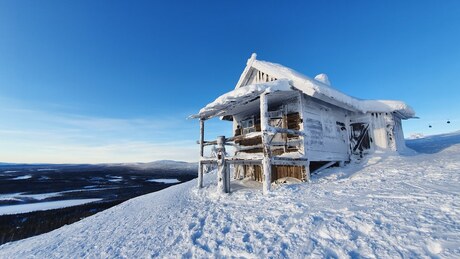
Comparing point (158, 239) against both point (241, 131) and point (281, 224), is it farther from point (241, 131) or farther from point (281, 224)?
point (241, 131)

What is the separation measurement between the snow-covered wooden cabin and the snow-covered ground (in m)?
1.91

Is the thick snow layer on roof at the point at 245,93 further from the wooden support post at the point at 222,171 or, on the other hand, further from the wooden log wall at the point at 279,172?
the wooden log wall at the point at 279,172

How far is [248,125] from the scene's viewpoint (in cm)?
1326

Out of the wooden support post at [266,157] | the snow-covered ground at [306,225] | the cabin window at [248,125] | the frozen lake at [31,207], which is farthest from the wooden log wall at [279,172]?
the frozen lake at [31,207]

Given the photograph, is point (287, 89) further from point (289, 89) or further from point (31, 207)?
point (31, 207)

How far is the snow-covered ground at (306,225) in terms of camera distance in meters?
3.38

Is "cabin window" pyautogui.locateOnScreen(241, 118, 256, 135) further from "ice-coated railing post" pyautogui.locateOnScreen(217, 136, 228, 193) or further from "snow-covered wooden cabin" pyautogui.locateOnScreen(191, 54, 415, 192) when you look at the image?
"ice-coated railing post" pyautogui.locateOnScreen(217, 136, 228, 193)

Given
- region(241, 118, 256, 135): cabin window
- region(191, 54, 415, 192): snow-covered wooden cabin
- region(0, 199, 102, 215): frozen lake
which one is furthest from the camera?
region(0, 199, 102, 215): frozen lake

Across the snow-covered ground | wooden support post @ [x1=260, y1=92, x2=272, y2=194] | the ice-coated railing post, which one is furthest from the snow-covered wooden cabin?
the snow-covered ground

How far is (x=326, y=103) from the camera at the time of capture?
436 inches

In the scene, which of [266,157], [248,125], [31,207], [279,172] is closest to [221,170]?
[266,157]

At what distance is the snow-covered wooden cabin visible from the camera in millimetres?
8297

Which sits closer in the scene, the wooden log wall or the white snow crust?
the white snow crust

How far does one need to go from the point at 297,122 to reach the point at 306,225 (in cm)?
631
